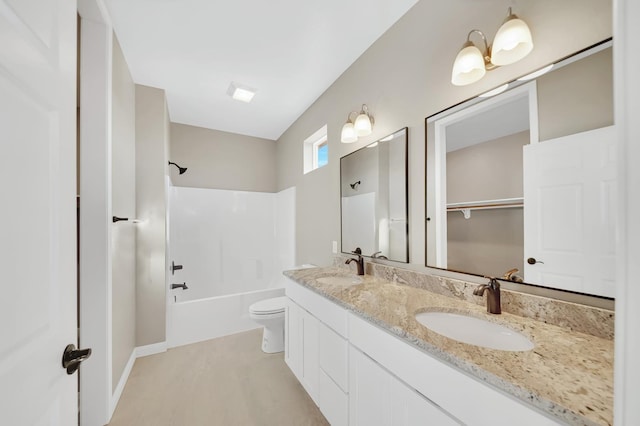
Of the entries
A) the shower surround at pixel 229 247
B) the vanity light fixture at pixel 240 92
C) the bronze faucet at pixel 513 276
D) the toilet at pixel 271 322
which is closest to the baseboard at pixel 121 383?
the shower surround at pixel 229 247

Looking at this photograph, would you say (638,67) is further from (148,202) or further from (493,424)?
(148,202)

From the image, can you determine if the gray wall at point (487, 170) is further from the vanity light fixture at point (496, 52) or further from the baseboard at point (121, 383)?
the baseboard at point (121, 383)

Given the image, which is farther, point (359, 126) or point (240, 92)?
point (240, 92)

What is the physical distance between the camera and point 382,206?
1.82m

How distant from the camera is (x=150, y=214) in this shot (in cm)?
241

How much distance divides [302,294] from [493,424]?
4.02 feet

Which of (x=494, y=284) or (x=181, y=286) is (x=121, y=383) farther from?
(x=494, y=284)

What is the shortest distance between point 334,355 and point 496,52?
5.41 feet

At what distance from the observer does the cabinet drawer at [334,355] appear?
126 cm

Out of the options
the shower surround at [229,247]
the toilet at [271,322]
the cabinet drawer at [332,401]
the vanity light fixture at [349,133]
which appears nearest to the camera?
the cabinet drawer at [332,401]

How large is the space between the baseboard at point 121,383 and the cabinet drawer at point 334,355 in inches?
57.4

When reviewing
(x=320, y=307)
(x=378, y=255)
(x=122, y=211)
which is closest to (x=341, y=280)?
(x=378, y=255)
